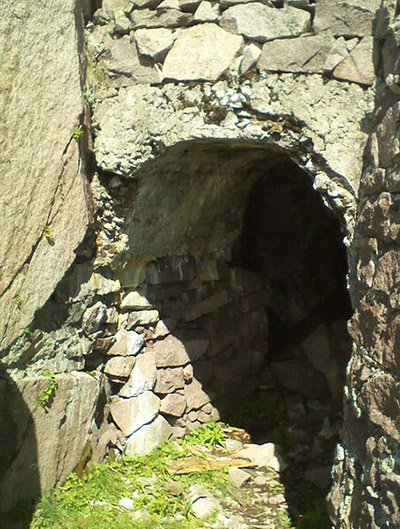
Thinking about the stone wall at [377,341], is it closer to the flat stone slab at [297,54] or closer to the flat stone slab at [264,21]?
the flat stone slab at [297,54]

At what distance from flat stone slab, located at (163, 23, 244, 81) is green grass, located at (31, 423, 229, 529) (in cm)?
220

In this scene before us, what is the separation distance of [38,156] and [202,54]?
0.94 meters

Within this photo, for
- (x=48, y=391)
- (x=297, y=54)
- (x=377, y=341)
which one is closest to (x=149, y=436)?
(x=48, y=391)

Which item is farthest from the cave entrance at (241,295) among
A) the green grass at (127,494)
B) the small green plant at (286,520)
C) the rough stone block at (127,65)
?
the rough stone block at (127,65)

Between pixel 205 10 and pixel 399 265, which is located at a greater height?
pixel 205 10

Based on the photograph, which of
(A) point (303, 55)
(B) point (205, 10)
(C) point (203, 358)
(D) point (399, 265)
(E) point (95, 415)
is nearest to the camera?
(D) point (399, 265)

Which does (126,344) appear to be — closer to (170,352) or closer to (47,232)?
(170,352)

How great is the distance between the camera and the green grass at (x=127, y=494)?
12.0 feet

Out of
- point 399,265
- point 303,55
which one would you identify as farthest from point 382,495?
point 303,55

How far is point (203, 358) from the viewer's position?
482 centimetres

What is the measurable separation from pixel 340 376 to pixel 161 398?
138 cm

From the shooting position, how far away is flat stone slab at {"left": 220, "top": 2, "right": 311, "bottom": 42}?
3381mm

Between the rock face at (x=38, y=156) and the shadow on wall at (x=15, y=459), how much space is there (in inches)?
12.0

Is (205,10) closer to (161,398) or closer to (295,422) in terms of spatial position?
(161,398)
